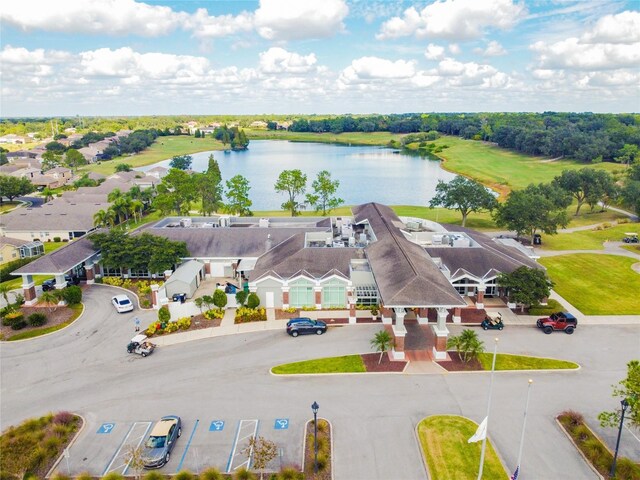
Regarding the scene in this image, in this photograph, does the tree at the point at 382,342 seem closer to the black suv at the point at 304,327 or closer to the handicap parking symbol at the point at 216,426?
the black suv at the point at 304,327

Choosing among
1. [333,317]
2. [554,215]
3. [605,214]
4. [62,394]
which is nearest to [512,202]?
[554,215]

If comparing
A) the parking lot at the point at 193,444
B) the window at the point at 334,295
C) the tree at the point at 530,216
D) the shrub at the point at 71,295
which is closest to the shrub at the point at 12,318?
the shrub at the point at 71,295

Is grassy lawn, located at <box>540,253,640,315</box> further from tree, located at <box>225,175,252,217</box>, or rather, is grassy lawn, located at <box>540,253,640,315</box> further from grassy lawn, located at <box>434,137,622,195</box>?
grassy lawn, located at <box>434,137,622,195</box>

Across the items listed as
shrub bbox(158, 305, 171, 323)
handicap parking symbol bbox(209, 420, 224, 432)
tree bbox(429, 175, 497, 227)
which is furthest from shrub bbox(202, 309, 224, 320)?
tree bbox(429, 175, 497, 227)

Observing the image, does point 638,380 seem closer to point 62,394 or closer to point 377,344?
point 377,344

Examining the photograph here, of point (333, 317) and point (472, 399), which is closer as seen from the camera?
point (472, 399)

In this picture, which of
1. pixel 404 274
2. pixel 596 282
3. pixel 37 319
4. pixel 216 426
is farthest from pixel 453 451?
pixel 37 319
